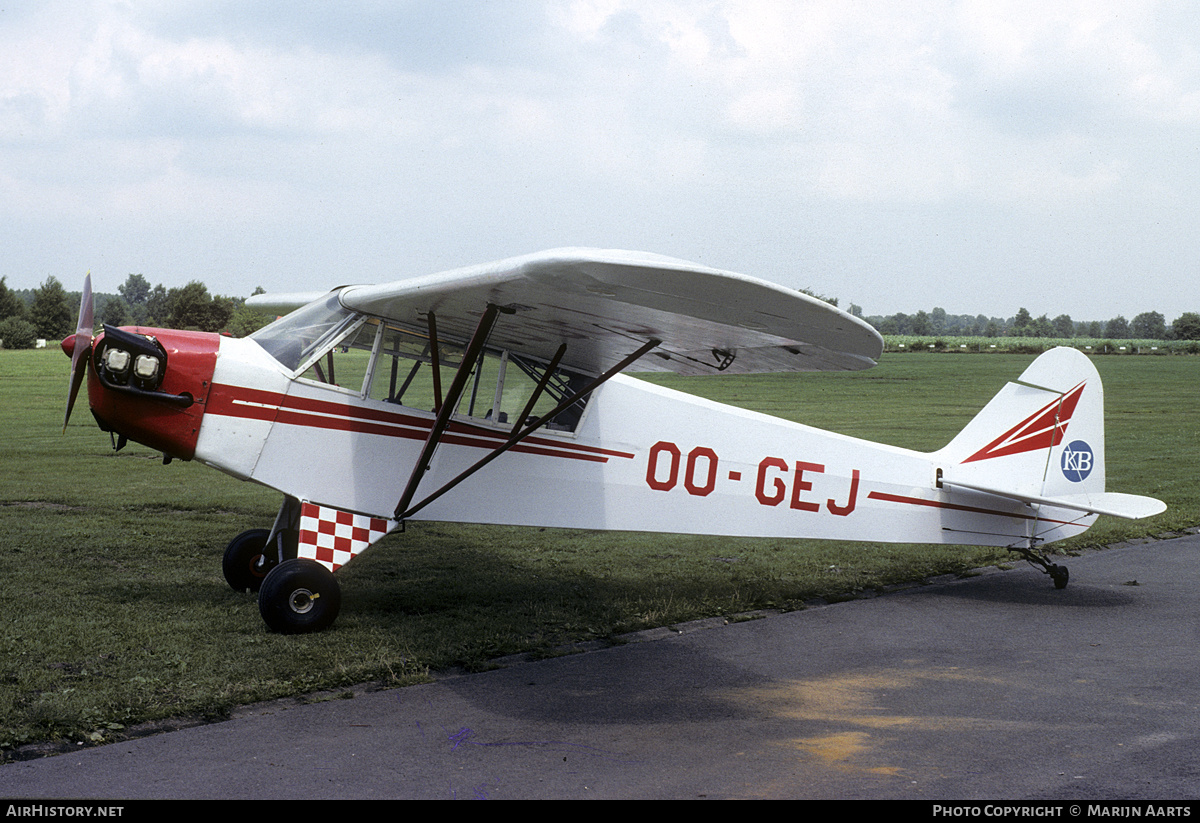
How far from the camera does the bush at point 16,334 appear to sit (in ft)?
248

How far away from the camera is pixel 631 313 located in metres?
5.82

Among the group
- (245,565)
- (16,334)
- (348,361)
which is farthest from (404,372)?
(16,334)

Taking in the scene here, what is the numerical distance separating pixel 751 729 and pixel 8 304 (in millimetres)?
102475

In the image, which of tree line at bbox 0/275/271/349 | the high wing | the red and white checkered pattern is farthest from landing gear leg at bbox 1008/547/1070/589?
tree line at bbox 0/275/271/349

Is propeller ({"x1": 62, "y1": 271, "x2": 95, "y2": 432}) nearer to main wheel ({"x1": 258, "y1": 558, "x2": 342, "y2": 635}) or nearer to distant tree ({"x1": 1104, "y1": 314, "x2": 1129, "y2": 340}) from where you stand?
main wheel ({"x1": 258, "y1": 558, "x2": 342, "y2": 635})

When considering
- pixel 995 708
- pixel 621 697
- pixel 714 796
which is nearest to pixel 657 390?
pixel 621 697

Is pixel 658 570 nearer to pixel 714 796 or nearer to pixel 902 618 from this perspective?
pixel 902 618

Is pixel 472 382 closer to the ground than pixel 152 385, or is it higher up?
higher up

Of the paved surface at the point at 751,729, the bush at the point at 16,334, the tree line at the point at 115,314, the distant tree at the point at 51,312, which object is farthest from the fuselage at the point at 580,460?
the distant tree at the point at 51,312

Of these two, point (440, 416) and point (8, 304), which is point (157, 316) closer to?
point (8, 304)

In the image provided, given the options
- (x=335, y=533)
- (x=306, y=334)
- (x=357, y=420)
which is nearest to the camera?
(x=335, y=533)

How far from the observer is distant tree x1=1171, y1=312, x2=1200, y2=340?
130 m

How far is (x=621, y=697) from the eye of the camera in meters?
5.51

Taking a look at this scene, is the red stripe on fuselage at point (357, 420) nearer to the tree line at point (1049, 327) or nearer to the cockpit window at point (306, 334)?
the cockpit window at point (306, 334)
